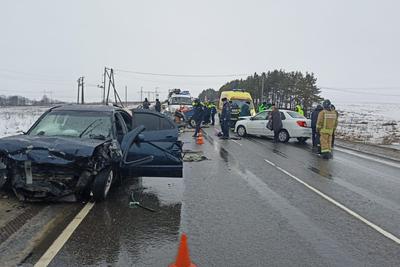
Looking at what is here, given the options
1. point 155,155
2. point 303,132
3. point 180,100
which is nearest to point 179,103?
point 180,100

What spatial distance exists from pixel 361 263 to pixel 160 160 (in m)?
3.78

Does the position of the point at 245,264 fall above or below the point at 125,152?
below

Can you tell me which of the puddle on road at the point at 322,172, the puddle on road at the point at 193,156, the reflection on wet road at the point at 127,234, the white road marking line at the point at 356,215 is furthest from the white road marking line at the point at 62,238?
the puddle on road at the point at 322,172

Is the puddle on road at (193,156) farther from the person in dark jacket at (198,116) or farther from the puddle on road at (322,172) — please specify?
the person in dark jacket at (198,116)

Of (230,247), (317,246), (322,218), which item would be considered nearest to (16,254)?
(230,247)

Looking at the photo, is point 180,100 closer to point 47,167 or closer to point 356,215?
point 47,167

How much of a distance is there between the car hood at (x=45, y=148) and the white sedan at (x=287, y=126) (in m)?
12.4

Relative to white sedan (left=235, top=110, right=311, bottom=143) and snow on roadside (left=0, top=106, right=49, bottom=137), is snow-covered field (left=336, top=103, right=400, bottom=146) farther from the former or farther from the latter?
snow on roadside (left=0, top=106, right=49, bottom=137)

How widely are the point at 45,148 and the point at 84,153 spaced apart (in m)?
0.59

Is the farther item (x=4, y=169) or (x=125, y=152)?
(x=125, y=152)

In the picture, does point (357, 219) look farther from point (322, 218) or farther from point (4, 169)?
point (4, 169)

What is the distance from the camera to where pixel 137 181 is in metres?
7.97

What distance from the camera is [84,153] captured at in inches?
219

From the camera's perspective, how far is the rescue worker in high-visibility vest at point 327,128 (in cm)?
1242
